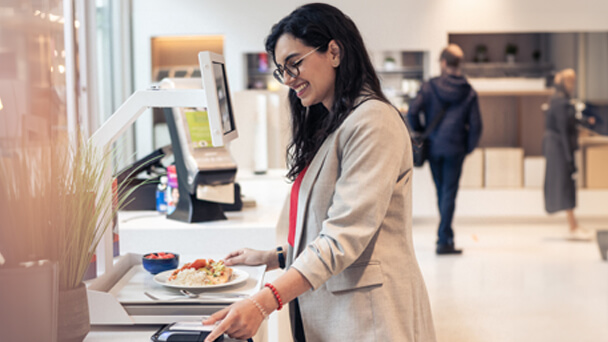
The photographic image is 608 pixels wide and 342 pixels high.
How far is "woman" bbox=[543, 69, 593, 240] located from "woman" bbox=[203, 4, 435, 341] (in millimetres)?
5606

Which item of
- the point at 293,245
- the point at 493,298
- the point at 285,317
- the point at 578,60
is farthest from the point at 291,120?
the point at 578,60

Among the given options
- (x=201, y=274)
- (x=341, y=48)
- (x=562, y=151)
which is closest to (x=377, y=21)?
(x=562, y=151)

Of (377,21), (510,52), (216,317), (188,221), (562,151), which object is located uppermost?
(377,21)

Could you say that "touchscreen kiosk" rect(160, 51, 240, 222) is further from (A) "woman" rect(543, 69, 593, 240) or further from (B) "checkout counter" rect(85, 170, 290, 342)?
(A) "woman" rect(543, 69, 593, 240)

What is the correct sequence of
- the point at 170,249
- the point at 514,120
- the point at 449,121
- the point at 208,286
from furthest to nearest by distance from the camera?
1. the point at 514,120
2. the point at 449,121
3. the point at 170,249
4. the point at 208,286

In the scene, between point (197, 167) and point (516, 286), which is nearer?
point (197, 167)

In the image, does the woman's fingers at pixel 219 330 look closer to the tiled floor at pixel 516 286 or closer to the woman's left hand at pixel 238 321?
the woman's left hand at pixel 238 321

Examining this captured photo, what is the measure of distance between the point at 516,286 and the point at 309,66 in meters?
3.73

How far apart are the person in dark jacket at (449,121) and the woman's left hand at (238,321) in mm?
4530

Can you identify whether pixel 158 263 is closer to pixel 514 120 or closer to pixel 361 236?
pixel 361 236

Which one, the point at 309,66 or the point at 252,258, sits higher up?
the point at 309,66

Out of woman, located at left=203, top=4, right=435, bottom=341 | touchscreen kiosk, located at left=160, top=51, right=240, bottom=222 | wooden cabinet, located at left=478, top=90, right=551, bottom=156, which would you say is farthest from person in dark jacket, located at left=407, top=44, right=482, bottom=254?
woman, located at left=203, top=4, right=435, bottom=341

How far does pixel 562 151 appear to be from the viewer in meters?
6.71

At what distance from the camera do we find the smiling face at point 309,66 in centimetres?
147
